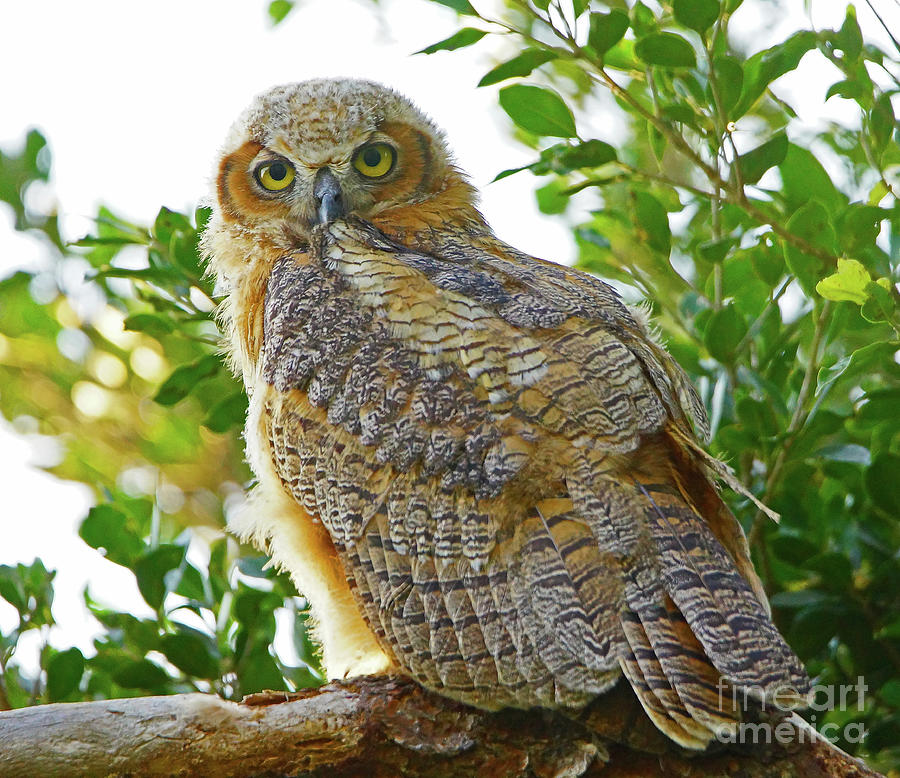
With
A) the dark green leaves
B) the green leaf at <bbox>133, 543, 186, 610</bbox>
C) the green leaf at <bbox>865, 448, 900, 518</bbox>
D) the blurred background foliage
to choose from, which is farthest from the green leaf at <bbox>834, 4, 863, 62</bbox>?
the green leaf at <bbox>133, 543, 186, 610</bbox>

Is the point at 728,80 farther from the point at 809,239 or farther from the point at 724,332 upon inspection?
the point at 724,332

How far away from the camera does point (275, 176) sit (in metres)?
3.92

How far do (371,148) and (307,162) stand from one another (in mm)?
304

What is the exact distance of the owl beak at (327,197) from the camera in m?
3.63

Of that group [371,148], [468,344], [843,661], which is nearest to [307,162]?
[371,148]

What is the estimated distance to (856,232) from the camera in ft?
9.84

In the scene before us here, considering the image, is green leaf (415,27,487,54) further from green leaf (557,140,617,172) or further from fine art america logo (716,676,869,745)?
fine art america logo (716,676,869,745)

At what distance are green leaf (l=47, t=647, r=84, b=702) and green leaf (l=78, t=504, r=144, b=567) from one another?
343 mm

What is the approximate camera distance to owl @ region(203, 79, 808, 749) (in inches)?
90.9

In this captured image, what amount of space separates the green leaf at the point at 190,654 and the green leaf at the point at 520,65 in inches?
81.0

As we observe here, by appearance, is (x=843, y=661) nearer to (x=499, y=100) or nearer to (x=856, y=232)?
(x=856, y=232)

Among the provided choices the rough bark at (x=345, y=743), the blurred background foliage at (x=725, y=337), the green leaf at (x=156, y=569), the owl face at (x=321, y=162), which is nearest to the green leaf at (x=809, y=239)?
the blurred background foliage at (x=725, y=337)

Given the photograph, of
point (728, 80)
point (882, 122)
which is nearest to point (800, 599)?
point (882, 122)

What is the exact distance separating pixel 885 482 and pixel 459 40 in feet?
6.40
